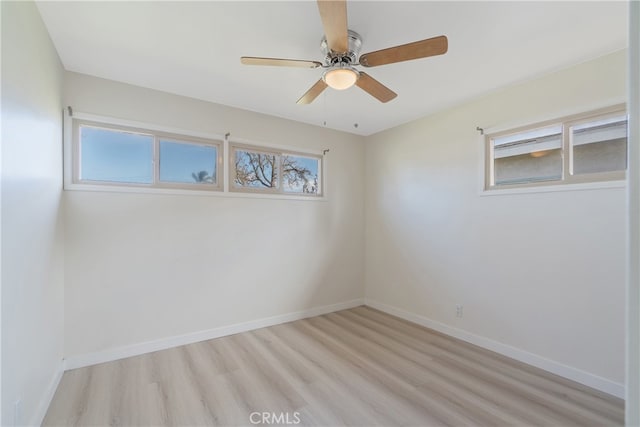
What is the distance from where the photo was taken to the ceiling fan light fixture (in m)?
1.84

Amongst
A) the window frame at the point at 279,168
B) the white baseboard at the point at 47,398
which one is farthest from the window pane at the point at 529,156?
the white baseboard at the point at 47,398

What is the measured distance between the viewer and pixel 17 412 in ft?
4.91

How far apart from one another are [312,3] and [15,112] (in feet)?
5.57

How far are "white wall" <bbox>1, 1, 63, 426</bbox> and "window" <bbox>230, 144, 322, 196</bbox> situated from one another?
62.0 inches

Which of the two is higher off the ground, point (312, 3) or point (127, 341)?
point (312, 3)

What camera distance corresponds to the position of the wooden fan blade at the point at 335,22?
54.1 inches

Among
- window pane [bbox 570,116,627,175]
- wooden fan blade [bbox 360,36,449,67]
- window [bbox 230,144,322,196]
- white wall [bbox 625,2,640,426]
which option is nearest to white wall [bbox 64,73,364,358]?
window [bbox 230,144,322,196]

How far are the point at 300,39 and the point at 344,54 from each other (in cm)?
45

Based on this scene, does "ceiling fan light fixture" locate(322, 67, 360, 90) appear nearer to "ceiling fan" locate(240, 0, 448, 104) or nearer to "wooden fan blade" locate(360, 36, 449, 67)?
"ceiling fan" locate(240, 0, 448, 104)

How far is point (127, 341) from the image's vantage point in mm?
2676

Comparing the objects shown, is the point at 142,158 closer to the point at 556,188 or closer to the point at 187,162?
the point at 187,162

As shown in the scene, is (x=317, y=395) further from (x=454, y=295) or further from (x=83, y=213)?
(x=83, y=213)

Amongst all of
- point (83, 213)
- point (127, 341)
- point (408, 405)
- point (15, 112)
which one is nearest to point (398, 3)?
point (15, 112)

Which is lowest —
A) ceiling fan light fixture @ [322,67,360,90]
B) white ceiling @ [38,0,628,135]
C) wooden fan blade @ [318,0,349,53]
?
ceiling fan light fixture @ [322,67,360,90]
